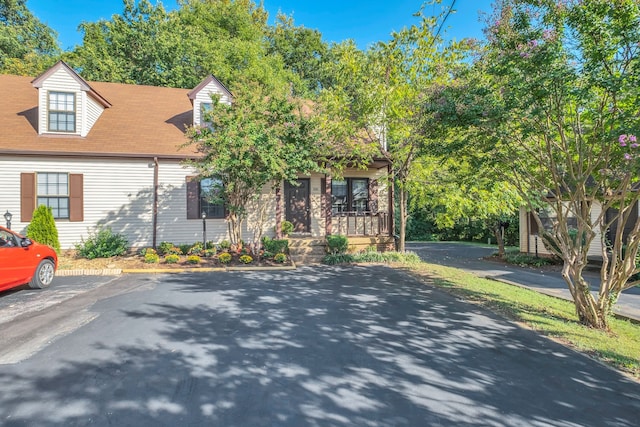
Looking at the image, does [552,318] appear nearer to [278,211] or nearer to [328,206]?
[328,206]

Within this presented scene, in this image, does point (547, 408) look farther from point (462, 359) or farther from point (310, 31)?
point (310, 31)

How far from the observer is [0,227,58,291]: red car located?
583cm

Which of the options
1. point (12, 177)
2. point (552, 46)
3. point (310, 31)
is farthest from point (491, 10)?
point (310, 31)

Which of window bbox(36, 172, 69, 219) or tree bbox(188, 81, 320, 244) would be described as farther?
window bbox(36, 172, 69, 219)

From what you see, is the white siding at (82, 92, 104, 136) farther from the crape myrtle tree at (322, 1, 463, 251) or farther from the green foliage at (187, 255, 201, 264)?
the crape myrtle tree at (322, 1, 463, 251)

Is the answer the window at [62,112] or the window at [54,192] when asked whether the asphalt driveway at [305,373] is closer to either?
the window at [54,192]

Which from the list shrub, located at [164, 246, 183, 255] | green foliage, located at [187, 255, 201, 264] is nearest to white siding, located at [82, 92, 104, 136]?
shrub, located at [164, 246, 183, 255]

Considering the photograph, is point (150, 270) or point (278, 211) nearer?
point (150, 270)

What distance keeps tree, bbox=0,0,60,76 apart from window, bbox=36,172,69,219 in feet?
42.9

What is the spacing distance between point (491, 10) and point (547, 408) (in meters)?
5.63

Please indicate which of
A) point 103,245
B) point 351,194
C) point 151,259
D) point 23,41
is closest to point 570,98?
point 351,194

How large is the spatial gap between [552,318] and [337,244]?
6.54m

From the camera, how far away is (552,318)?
5.56m

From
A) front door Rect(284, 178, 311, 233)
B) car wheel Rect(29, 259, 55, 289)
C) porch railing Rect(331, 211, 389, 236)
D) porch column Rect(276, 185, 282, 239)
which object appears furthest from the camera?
front door Rect(284, 178, 311, 233)
